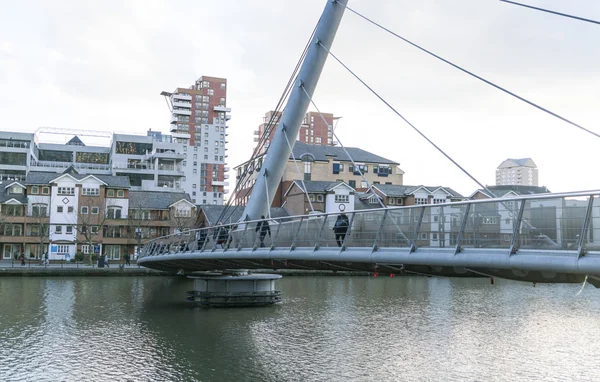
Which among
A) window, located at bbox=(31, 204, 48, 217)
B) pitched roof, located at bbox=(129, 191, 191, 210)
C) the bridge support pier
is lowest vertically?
the bridge support pier

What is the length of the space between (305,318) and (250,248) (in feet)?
28.2

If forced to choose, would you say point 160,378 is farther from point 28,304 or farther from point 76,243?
point 76,243

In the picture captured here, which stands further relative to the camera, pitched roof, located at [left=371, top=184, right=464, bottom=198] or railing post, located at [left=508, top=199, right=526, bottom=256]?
pitched roof, located at [left=371, top=184, right=464, bottom=198]

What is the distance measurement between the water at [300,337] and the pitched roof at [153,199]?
26349 mm

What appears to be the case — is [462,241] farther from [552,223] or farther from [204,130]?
[204,130]

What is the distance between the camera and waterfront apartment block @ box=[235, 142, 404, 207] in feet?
230

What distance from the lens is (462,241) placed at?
1274 centimetres

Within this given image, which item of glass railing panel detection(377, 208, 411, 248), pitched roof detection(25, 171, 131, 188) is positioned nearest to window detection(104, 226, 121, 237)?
pitched roof detection(25, 171, 131, 188)

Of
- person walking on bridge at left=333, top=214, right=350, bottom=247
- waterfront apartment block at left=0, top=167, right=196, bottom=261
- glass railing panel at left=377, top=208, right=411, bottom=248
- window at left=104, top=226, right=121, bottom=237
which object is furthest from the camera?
window at left=104, top=226, right=121, bottom=237

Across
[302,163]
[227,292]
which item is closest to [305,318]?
[227,292]

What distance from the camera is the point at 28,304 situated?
100 ft

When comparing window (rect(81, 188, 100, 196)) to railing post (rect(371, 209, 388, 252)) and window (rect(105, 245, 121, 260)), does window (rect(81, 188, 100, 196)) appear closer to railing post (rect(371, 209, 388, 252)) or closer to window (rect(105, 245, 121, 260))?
window (rect(105, 245, 121, 260))

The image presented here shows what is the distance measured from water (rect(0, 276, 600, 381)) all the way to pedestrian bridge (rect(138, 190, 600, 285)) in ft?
10.7

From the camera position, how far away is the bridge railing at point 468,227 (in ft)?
34.6
